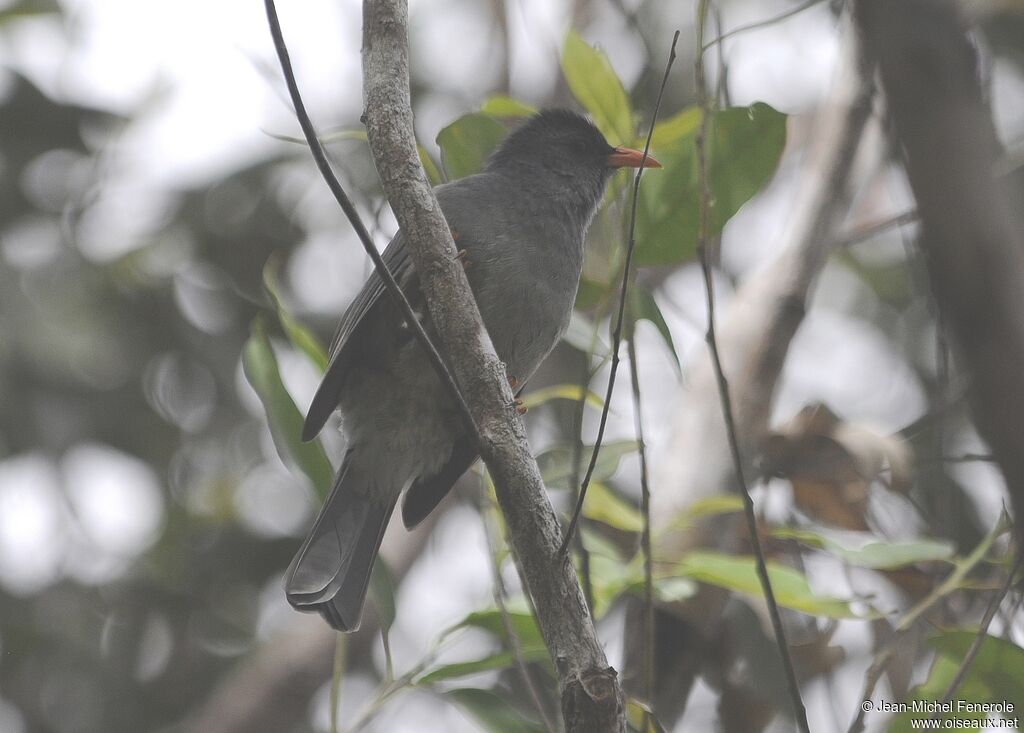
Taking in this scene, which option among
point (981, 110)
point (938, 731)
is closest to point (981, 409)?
point (981, 110)

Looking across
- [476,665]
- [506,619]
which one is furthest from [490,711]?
[506,619]

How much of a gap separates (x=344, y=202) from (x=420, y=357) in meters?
1.48

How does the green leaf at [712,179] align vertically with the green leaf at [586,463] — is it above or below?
above

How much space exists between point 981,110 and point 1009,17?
21.9 feet

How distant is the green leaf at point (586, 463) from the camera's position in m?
3.27

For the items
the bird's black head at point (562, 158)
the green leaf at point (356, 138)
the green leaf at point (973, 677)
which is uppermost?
the bird's black head at point (562, 158)

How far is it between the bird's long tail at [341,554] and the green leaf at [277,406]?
A: 34cm

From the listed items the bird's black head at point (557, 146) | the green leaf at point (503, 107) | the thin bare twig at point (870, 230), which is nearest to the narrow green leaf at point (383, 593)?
the green leaf at point (503, 107)

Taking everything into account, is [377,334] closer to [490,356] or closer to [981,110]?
[490,356]

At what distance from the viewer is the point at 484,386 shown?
7.90 feet

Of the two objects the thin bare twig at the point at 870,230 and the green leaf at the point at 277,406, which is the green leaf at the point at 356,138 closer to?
the green leaf at the point at 277,406

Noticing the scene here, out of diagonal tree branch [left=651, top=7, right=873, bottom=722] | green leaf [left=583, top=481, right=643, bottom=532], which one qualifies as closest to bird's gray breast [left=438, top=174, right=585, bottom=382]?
green leaf [left=583, top=481, right=643, bottom=532]

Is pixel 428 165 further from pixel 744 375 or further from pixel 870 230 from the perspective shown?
pixel 870 230

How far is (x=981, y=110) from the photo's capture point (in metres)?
1.06
